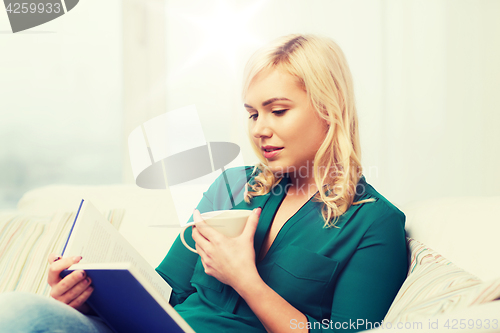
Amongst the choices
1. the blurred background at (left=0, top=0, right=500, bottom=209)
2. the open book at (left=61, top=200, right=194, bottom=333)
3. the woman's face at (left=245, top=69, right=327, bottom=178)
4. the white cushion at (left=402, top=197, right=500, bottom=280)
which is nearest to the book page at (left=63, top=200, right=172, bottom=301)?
the open book at (left=61, top=200, right=194, bottom=333)

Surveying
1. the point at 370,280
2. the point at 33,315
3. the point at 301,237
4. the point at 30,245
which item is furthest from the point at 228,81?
the point at 33,315

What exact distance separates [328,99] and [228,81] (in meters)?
1.22

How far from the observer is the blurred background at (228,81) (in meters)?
1.82

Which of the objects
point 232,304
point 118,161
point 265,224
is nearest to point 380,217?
point 265,224

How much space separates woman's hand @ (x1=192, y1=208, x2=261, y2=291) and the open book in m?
0.13

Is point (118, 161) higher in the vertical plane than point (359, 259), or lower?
lower

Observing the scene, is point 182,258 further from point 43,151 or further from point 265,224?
point 43,151

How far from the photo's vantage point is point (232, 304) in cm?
76

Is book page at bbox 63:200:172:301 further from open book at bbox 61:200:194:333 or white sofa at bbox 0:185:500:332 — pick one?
white sofa at bbox 0:185:500:332

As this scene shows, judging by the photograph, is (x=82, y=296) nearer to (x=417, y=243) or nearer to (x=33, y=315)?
(x=33, y=315)

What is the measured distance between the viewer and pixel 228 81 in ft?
6.27

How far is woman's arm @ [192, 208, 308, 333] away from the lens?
2.12 feet

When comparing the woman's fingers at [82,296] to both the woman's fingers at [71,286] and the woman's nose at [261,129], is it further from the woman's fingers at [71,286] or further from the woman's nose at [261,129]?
the woman's nose at [261,129]

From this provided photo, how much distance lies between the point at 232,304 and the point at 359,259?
28 centimetres
